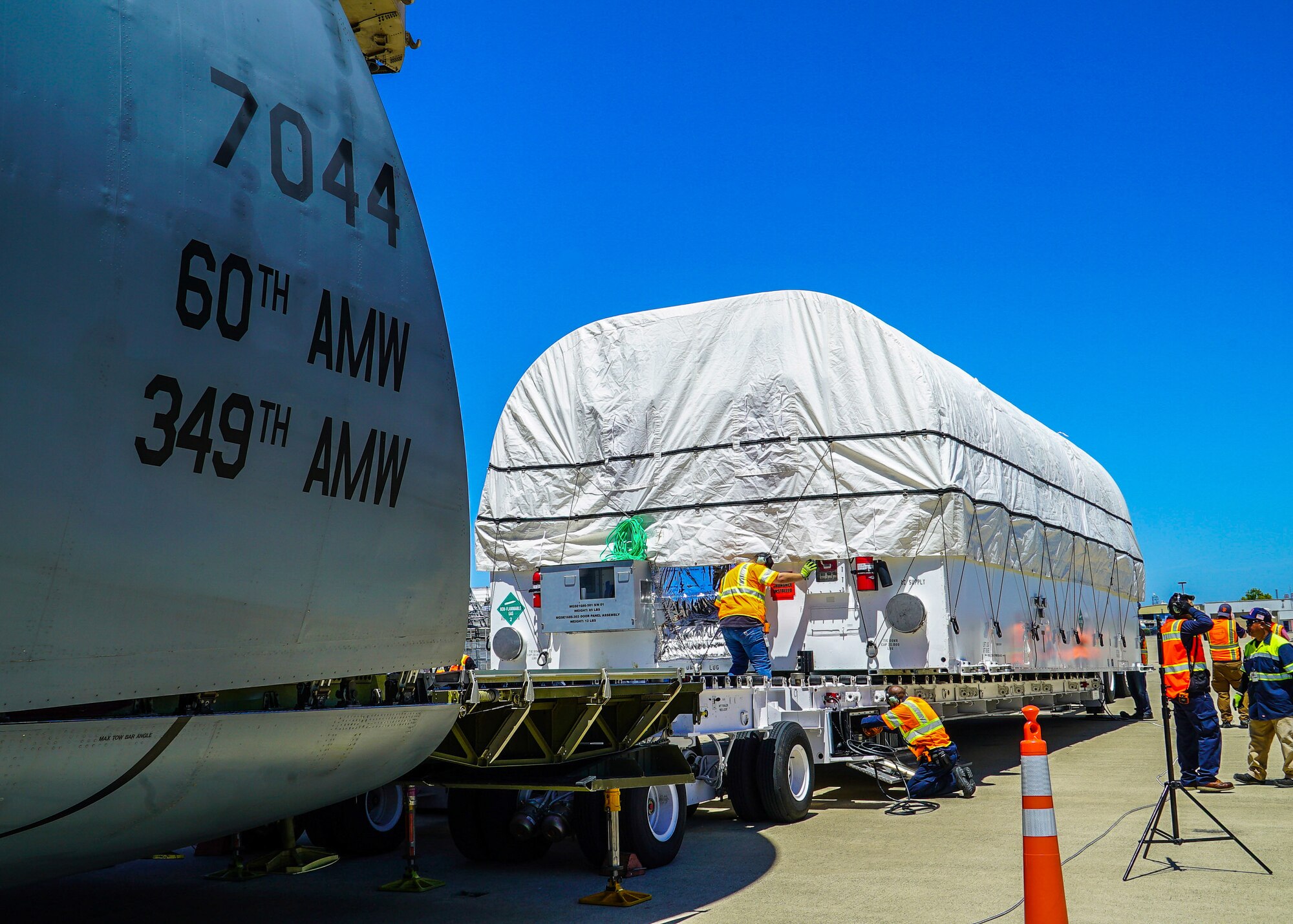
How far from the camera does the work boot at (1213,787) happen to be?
35.7ft

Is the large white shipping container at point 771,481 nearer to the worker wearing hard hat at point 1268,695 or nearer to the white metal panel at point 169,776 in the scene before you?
the worker wearing hard hat at point 1268,695

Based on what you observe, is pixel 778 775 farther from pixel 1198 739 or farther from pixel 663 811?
pixel 1198 739

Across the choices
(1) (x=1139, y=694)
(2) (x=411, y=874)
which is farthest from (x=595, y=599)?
(1) (x=1139, y=694)

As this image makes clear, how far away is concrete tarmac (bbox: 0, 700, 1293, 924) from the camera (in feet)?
20.9

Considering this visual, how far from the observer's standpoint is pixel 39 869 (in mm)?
3959

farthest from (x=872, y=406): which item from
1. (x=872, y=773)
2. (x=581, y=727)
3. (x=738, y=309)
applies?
(x=581, y=727)

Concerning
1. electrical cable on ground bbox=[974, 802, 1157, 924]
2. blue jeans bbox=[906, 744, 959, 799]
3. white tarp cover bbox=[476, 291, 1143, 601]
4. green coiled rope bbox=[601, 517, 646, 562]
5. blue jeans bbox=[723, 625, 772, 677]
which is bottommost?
electrical cable on ground bbox=[974, 802, 1157, 924]

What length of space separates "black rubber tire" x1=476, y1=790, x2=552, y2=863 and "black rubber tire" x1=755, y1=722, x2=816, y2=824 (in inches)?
79.5

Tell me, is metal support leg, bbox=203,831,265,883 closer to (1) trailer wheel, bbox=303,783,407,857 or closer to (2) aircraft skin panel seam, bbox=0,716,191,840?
(1) trailer wheel, bbox=303,783,407,857

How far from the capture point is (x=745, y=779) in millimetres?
9156

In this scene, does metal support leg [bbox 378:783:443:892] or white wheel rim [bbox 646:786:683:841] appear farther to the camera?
white wheel rim [bbox 646:786:683:841]

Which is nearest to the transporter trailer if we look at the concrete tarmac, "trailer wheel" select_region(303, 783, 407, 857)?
the concrete tarmac

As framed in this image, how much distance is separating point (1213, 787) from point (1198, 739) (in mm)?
466

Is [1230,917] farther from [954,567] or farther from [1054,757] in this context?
[1054,757]
